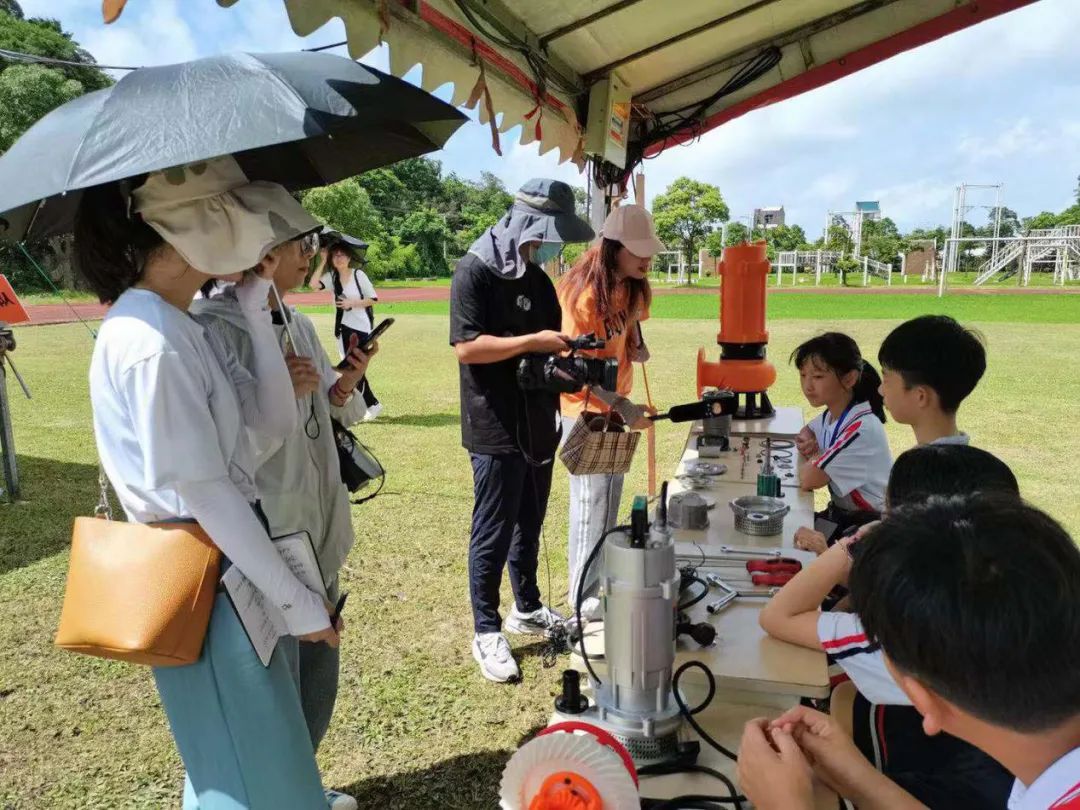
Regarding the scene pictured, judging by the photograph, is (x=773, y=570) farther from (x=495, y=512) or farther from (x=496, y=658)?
(x=496, y=658)

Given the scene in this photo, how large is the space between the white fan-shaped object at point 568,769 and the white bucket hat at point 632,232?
219cm

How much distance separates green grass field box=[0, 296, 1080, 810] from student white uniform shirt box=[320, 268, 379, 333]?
1.11 metres

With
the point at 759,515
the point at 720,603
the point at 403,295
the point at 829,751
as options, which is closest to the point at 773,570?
the point at 720,603

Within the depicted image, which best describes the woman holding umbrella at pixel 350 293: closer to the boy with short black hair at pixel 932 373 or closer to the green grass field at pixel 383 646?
the green grass field at pixel 383 646

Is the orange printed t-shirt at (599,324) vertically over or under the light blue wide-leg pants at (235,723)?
over

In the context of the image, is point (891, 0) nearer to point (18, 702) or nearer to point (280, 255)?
point (280, 255)

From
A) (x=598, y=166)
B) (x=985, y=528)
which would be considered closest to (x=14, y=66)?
Answer: (x=598, y=166)

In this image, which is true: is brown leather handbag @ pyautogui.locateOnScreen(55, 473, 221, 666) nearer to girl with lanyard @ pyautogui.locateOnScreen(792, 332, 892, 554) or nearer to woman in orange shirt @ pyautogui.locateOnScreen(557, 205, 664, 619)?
woman in orange shirt @ pyautogui.locateOnScreen(557, 205, 664, 619)

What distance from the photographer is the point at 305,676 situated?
5.95 ft

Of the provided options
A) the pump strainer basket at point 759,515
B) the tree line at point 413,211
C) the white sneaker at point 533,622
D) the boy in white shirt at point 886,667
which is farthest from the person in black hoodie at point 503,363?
the tree line at point 413,211

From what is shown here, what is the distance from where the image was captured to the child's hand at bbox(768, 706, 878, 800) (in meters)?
1.02

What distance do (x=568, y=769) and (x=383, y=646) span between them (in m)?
2.43

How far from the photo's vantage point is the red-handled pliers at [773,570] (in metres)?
1.73

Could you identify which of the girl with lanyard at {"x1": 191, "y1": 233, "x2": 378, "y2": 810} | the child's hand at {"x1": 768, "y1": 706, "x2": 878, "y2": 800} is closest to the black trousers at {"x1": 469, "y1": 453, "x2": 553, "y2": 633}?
the girl with lanyard at {"x1": 191, "y1": 233, "x2": 378, "y2": 810}
